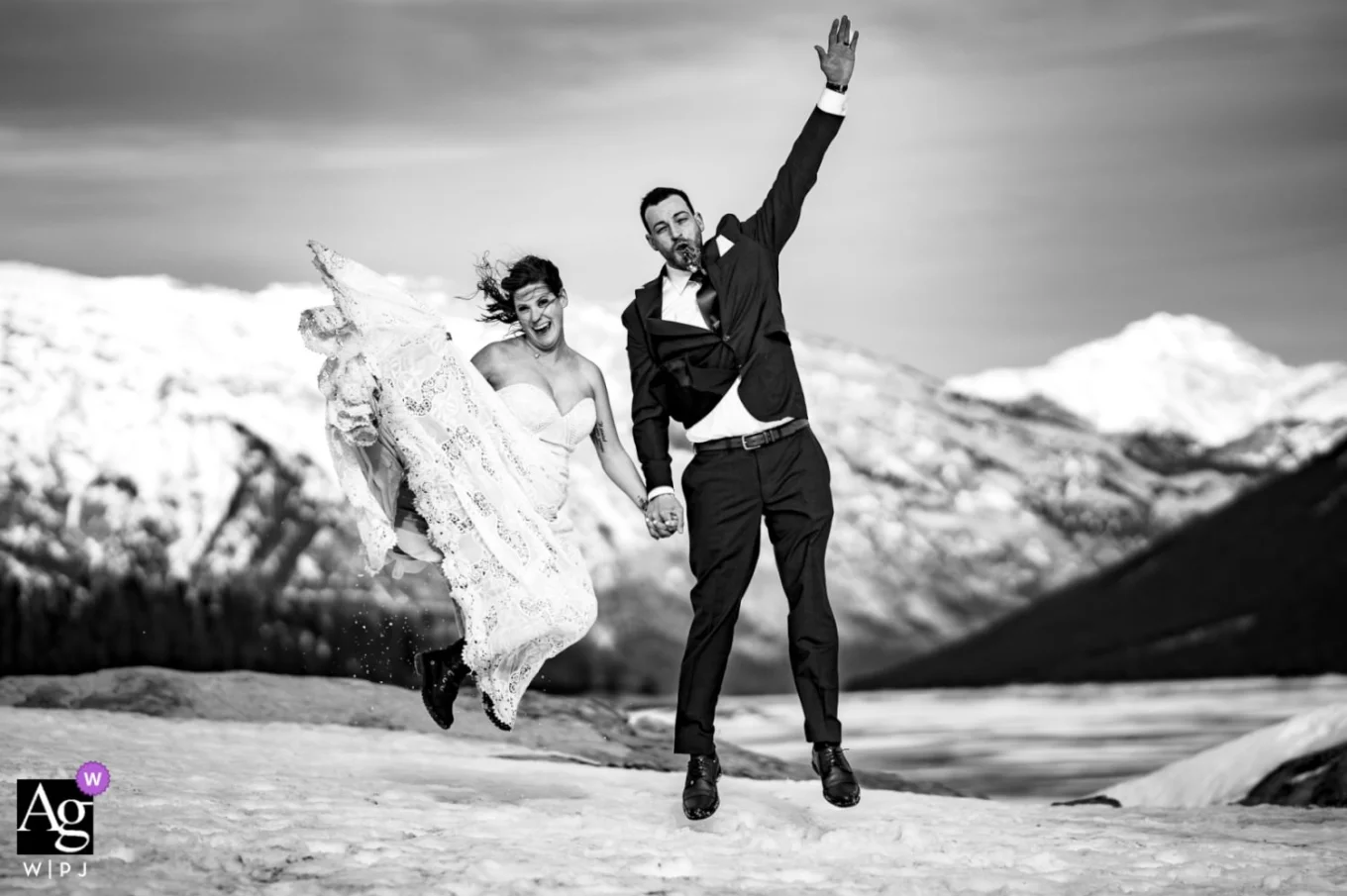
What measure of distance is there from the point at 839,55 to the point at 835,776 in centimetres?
333

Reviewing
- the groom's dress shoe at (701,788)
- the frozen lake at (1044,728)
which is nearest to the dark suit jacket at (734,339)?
the groom's dress shoe at (701,788)

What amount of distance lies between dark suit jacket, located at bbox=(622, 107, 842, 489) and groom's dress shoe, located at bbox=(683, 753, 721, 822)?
1287mm

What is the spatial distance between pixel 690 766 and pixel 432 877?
191 cm

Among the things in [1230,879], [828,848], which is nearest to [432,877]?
[828,848]

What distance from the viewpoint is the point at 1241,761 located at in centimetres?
1264

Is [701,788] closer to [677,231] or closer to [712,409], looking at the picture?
[712,409]

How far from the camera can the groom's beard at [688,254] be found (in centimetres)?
797

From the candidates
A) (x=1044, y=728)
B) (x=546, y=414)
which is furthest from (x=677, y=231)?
(x=1044, y=728)

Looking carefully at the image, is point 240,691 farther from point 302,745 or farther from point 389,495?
point 389,495

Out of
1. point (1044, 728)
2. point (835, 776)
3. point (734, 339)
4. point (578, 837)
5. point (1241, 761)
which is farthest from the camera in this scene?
point (1044, 728)

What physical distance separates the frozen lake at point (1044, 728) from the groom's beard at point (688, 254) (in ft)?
23.4

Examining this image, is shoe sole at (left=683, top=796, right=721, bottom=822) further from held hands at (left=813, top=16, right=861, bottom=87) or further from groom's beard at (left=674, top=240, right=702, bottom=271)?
held hands at (left=813, top=16, right=861, bottom=87)

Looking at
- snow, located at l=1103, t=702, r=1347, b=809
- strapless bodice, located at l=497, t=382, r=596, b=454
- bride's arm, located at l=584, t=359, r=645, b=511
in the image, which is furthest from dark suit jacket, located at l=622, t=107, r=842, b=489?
snow, located at l=1103, t=702, r=1347, b=809

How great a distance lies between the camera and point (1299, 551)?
8650 cm
